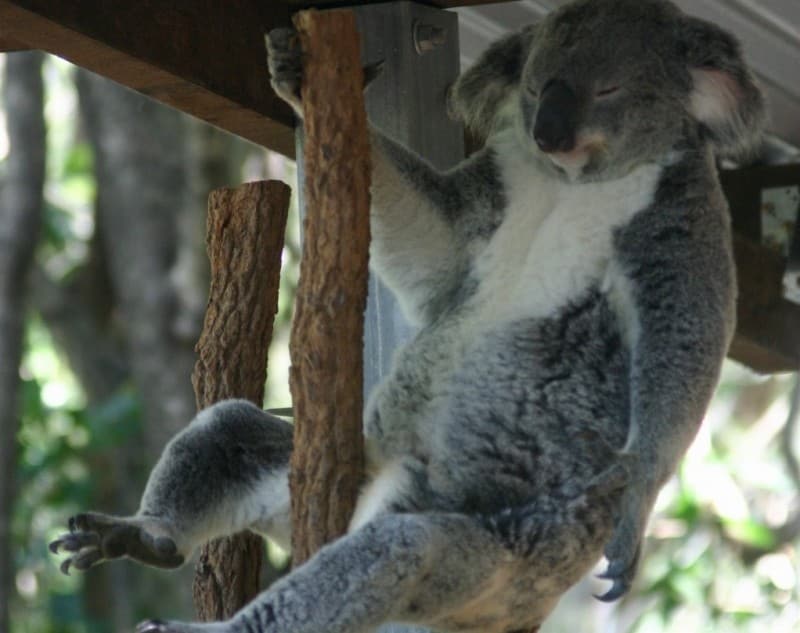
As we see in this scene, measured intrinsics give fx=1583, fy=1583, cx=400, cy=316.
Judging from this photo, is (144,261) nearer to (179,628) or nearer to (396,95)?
(396,95)

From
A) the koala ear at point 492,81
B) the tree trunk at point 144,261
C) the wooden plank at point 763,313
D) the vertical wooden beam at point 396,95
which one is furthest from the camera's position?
the tree trunk at point 144,261

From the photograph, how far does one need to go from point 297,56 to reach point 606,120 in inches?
25.9

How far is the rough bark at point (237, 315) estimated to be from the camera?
3.12 meters

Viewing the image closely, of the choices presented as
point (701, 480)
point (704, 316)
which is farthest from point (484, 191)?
point (701, 480)

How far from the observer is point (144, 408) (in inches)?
270

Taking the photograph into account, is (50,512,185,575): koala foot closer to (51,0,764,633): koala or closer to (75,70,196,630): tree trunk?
(51,0,764,633): koala

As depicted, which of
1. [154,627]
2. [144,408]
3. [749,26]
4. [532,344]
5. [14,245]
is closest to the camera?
[154,627]

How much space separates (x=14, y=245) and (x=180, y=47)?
3.17 m

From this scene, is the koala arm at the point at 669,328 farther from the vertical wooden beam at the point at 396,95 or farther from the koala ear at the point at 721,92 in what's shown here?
the vertical wooden beam at the point at 396,95

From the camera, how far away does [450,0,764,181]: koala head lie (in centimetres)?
304

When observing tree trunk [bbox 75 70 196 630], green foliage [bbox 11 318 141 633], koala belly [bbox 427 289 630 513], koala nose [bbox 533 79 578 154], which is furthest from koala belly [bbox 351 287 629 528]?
green foliage [bbox 11 318 141 633]

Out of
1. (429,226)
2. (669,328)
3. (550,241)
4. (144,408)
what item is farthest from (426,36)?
(144,408)

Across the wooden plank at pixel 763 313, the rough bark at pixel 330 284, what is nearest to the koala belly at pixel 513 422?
the rough bark at pixel 330 284

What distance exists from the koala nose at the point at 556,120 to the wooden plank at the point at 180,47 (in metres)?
0.69
